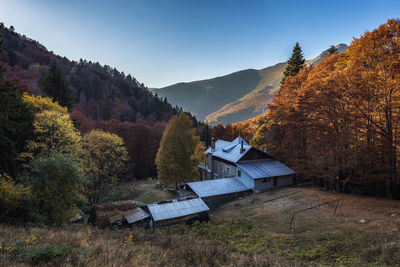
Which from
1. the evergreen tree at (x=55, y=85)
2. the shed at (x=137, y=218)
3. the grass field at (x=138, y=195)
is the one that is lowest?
the grass field at (x=138, y=195)

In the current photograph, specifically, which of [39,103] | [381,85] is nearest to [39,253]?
[39,103]

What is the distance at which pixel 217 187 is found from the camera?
25.3m

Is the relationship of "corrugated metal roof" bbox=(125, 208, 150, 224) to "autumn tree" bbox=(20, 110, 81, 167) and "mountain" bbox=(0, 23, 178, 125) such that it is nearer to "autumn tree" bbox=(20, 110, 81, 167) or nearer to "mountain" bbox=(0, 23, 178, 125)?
"autumn tree" bbox=(20, 110, 81, 167)

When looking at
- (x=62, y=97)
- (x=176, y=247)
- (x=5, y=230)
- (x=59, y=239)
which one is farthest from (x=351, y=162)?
(x=62, y=97)

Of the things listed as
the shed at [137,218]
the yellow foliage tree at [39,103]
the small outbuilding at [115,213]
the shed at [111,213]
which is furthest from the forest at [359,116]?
the yellow foliage tree at [39,103]

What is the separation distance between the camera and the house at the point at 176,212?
17.5 m

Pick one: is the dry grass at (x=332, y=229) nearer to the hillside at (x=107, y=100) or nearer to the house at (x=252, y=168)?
the house at (x=252, y=168)

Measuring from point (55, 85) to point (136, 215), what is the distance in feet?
86.1

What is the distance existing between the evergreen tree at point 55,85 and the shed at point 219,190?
25.3 m

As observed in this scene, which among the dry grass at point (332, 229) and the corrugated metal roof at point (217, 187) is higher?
the dry grass at point (332, 229)

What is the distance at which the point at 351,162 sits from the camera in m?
18.6

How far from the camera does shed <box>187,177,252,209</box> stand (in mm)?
23625

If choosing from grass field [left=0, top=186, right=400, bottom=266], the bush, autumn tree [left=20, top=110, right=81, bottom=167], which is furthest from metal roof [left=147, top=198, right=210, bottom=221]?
autumn tree [left=20, top=110, right=81, bottom=167]

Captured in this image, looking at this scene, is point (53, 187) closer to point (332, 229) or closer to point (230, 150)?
point (332, 229)
